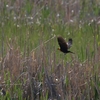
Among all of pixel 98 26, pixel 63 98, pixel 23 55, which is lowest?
pixel 63 98

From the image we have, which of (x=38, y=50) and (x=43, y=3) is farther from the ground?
(x=43, y=3)

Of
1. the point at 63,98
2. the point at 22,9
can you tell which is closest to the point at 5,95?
the point at 63,98

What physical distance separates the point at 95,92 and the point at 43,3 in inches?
158

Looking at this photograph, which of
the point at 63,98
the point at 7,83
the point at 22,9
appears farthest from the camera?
the point at 22,9

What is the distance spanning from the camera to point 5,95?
5070 millimetres

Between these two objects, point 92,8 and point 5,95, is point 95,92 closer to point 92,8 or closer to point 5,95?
point 5,95

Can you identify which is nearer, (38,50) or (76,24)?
(38,50)

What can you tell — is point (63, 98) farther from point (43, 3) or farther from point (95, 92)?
point (43, 3)

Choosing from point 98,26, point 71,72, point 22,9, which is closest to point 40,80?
point 71,72

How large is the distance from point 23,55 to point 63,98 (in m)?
0.91

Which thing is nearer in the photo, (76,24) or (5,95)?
(5,95)

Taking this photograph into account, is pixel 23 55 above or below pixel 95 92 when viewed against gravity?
above

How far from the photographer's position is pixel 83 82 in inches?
207

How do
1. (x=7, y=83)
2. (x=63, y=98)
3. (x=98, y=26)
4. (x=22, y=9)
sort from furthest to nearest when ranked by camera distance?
(x=22, y=9), (x=98, y=26), (x=7, y=83), (x=63, y=98)
